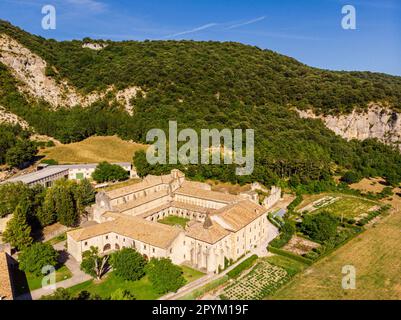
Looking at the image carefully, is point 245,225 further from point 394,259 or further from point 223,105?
point 223,105

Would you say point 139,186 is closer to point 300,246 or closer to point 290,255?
point 290,255

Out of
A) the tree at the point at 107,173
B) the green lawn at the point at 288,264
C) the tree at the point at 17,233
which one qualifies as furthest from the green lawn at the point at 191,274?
the tree at the point at 107,173

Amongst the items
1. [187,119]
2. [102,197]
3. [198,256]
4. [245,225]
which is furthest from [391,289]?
[187,119]

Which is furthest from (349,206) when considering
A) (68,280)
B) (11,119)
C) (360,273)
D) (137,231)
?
(11,119)

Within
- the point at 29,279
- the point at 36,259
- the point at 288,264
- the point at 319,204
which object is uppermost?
the point at 36,259
